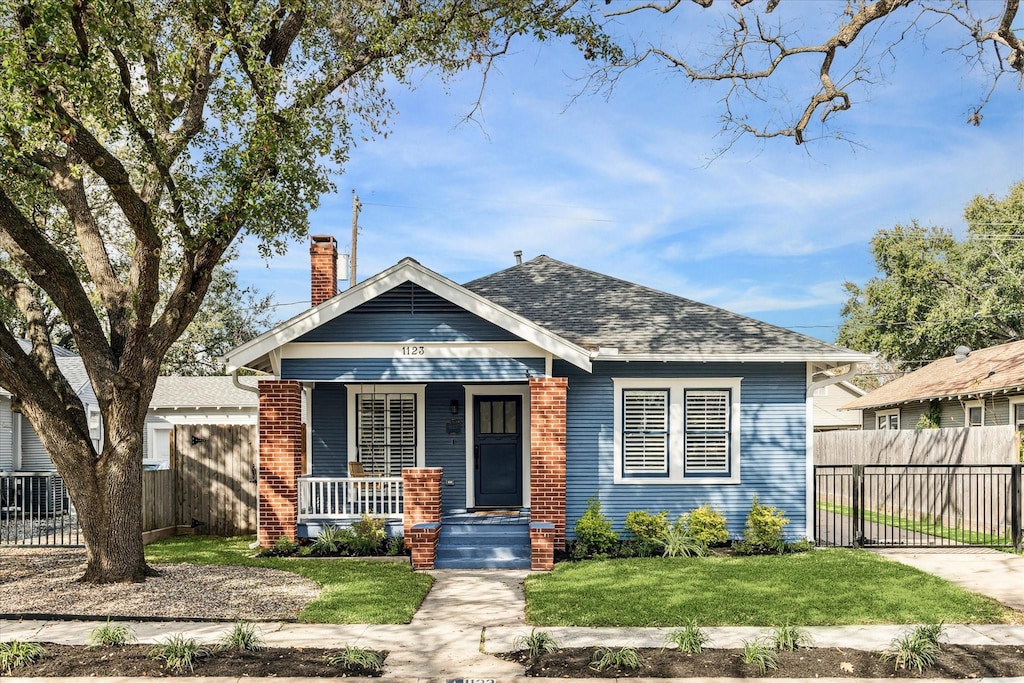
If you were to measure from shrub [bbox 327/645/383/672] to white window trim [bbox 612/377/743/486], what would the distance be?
7.08 meters

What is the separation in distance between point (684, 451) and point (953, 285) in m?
28.4

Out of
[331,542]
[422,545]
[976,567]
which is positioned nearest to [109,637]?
[422,545]

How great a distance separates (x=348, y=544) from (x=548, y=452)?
3.39m

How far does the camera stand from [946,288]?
37938 mm

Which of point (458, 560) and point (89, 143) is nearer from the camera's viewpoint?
point (89, 143)

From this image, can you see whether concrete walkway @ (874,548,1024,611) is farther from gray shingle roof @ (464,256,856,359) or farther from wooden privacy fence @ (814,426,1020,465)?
wooden privacy fence @ (814,426,1020,465)

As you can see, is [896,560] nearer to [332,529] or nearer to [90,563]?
[332,529]

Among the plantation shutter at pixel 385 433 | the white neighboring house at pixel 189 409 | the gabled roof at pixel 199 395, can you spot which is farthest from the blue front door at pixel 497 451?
the white neighboring house at pixel 189 409

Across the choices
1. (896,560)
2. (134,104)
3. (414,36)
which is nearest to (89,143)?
(134,104)

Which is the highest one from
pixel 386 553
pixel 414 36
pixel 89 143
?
pixel 414 36

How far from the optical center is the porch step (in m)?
12.4

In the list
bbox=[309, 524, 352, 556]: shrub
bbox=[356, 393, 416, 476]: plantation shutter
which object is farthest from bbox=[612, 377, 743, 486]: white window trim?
bbox=[309, 524, 352, 556]: shrub

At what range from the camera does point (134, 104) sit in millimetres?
11391

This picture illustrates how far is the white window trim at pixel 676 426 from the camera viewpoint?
45.1 feet
